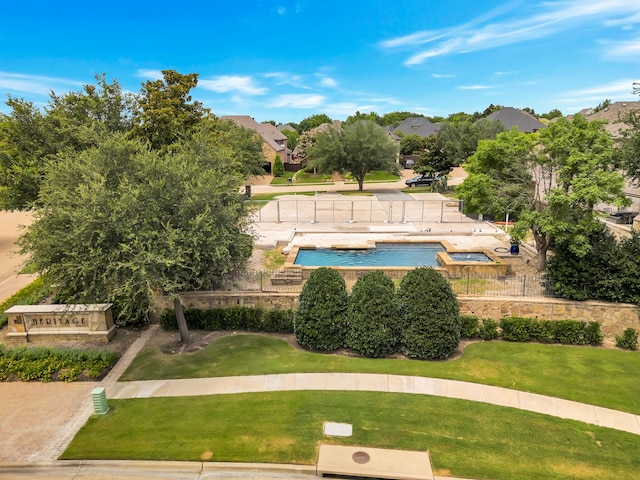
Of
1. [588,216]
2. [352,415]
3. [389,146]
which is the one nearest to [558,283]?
[588,216]

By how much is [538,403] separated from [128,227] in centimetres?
1229

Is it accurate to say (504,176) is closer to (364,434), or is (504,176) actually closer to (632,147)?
(632,147)

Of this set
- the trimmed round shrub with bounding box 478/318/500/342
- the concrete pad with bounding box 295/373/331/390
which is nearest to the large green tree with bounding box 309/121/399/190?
the trimmed round shrub with bounding box 478/318/500/342

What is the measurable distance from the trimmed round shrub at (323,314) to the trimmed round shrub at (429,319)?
2096 mm

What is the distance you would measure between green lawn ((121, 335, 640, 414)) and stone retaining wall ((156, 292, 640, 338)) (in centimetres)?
145

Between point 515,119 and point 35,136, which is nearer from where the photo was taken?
point 35,136

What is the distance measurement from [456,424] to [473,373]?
302 centimetres

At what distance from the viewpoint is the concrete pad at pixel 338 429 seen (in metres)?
10.5

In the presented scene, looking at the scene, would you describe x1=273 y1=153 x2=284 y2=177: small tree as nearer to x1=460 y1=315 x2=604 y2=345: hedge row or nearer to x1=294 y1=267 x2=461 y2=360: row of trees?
x1=294 y1=267 x2=461 y2=360: row of trees

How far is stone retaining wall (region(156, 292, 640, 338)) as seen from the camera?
1623 cm

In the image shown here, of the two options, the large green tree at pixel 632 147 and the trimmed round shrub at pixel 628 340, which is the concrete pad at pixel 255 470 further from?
the large green tree at pixel 632 147

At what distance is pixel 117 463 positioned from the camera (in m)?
9.87

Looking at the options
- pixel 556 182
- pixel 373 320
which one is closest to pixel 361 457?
pixel 373 320

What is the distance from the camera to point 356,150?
164 feet
